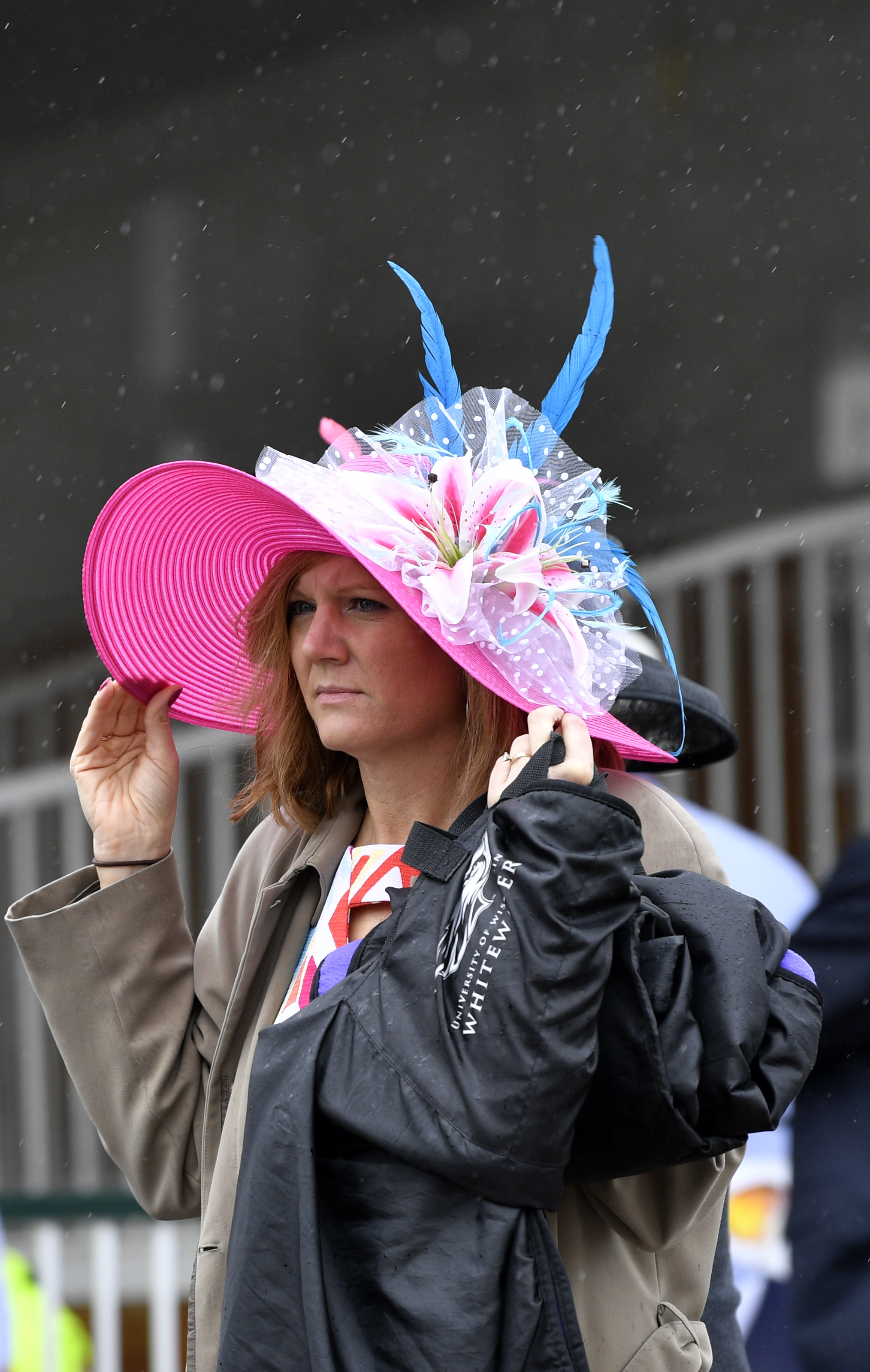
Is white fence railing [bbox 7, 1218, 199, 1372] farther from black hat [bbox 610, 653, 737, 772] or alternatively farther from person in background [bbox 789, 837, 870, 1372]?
black hat [bbox 610, 653, 737, 772]

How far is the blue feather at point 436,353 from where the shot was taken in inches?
55.3

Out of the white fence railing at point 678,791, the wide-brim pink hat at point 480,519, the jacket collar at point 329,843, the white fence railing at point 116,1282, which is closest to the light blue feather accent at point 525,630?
the wide-brim pink hat at point 480,519

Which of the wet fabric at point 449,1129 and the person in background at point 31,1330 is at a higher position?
the wet fabric at point 449,1129

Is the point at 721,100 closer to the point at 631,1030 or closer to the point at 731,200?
the point at 731,200

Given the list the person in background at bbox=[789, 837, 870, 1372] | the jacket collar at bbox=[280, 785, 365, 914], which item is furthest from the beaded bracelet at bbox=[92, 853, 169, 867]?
the person in background at bbox=[789, 837, 870, 1372]

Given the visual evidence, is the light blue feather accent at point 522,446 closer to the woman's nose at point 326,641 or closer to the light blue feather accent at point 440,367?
the light blue feather accent at point 440,367

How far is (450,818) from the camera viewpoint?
A: 150cm

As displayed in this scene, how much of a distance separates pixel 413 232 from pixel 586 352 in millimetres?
2905

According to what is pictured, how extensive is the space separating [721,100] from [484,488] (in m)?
2.91

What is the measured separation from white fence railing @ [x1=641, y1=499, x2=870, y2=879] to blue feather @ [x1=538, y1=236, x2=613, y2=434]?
2109 mm

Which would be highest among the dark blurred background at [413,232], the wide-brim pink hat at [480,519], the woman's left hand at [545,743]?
the dark blurred background at [413,232]

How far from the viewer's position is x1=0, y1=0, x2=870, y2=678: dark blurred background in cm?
379

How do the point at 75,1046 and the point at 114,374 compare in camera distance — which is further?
the point at 114,374

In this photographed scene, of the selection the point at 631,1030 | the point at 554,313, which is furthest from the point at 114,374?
the point at 631,1030
